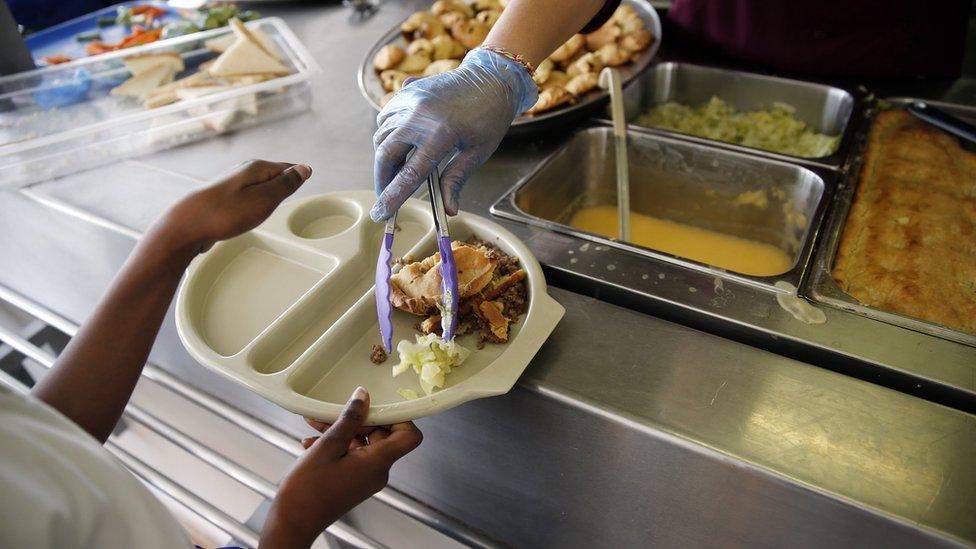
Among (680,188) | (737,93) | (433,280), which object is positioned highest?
(433,280)

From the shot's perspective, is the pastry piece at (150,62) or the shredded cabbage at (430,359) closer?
the shredded cabbage at (430,359)

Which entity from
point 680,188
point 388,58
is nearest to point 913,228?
point 680,188

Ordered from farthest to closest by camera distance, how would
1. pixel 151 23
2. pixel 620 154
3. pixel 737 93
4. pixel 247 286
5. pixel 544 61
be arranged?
pixel 151 23 → pixel 737 93 → pixel 544 61 → pixel 620 154 → pixel 247 286

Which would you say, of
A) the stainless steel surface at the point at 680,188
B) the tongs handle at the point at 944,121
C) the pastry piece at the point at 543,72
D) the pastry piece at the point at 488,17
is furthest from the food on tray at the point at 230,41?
the tongs handle at the point at 944,121

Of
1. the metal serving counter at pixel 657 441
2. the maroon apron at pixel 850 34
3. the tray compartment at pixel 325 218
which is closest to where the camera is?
the metal serving counter at pixel 657 441

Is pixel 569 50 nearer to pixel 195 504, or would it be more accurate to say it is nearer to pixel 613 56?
pixel 613 56

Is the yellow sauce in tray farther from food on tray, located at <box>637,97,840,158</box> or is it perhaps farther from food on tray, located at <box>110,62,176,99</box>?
A: food on tray, located at <box>110,62,176,99</box>

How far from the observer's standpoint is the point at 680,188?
5.74 feet

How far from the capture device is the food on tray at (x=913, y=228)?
1.18 meters

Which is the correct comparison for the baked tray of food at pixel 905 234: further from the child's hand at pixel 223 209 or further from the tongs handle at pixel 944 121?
the child's hand at pixel 223 209

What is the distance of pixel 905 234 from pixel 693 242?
50cm

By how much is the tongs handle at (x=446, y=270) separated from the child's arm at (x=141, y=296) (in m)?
0.32

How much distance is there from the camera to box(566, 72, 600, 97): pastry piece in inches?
68.4

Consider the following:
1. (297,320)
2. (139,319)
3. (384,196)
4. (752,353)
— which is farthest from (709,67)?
(139,319)
